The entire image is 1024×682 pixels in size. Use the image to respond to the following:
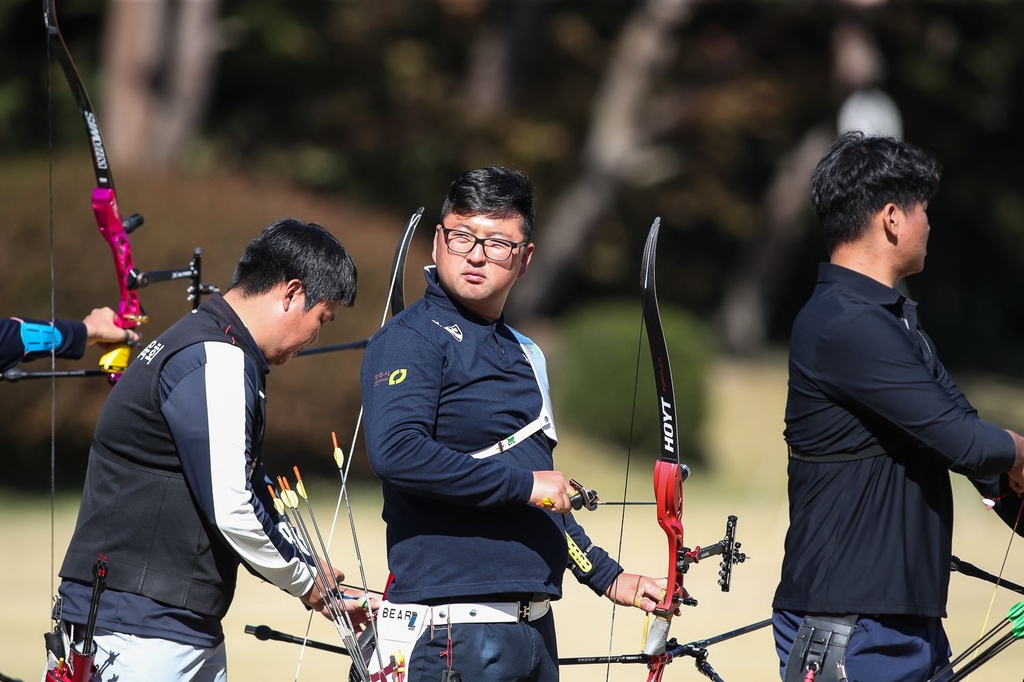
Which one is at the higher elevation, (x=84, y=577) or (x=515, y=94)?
(x=515, y=94)

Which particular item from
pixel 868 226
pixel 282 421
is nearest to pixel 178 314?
pixel 282 421

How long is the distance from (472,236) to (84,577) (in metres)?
1.31

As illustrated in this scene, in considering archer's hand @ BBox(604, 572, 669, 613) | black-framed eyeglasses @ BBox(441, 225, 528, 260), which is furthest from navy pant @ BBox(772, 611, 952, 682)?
black-framed eyeglasses @ BBox(441, 225, 528, 260)

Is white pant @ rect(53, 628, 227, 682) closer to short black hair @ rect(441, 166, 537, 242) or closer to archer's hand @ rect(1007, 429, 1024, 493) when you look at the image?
short black hair @ rect(441, 166, 537, 242)

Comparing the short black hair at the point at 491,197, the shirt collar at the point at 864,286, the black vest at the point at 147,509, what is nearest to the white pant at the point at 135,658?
the black vest at the point at 147,509

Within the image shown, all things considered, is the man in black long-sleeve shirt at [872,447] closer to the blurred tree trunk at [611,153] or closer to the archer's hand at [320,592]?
the archer's hand at [320,592]

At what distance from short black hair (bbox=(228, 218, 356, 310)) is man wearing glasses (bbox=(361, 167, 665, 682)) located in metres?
0.21

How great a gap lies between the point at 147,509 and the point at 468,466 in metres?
0.83

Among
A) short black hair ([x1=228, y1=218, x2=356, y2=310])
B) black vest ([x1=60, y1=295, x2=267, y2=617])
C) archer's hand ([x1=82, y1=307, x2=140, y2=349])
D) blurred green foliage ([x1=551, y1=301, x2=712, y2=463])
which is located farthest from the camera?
blurred green foliage ([x1=551, y1=301, x2=712, y2=463])

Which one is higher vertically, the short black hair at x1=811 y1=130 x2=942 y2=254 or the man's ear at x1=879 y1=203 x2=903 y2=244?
the short black hair at x1=811 y1=130 x2=942 y2=254

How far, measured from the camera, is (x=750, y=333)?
19.5 meters

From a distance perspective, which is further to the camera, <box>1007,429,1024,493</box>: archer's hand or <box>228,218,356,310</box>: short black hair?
<box>228,218,356,310</box>: short black hair

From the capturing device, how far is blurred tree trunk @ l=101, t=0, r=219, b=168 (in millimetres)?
14070

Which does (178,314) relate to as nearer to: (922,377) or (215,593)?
(215,593)
